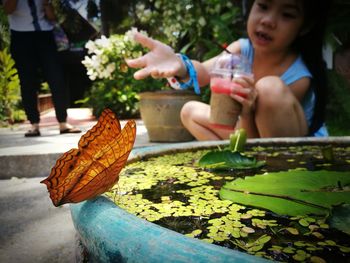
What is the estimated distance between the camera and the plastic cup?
1131 mm

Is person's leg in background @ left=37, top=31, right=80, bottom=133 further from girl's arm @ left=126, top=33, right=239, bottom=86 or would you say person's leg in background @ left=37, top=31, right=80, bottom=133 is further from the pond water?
the pond water

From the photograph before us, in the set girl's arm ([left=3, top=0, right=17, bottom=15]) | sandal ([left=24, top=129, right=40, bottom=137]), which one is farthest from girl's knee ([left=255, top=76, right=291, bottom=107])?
sandal ([left=24, top=129, right=40, bottom=137])

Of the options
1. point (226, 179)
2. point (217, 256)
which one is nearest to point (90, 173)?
point (217, 256)

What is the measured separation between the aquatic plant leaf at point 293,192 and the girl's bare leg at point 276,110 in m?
0.60

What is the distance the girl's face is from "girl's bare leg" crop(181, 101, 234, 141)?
1.54ft

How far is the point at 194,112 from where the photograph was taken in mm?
1789

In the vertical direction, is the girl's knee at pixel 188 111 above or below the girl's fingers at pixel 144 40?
below

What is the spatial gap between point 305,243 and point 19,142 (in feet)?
6.87

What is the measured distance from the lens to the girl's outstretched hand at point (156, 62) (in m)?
1.19

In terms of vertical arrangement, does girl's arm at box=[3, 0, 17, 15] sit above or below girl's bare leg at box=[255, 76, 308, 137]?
above

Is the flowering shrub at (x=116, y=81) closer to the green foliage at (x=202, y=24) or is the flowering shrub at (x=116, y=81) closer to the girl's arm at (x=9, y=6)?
the green foliage at (x=202, y=24)

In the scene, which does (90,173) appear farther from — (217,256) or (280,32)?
(280,32)

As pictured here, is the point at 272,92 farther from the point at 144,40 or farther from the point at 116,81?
the point at 116,81

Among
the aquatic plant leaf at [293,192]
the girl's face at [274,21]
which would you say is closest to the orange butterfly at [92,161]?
the aquatic plant leaf at [293,192]
